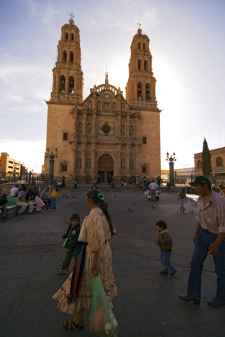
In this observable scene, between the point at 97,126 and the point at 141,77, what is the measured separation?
1309 cm

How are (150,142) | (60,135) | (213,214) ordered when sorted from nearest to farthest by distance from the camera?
(213,214)
(60,135)
(150,142)

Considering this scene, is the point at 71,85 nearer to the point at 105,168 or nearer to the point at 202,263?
the point at 105,168

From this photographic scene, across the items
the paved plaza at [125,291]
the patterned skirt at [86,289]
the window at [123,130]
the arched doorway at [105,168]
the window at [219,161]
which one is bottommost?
the paved plaza at [125,291]

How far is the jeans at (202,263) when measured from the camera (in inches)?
110

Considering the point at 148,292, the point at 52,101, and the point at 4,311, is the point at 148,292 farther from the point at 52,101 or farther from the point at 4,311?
the point at 52,101

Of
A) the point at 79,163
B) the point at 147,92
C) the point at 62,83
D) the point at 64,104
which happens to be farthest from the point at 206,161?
the point at 62,83

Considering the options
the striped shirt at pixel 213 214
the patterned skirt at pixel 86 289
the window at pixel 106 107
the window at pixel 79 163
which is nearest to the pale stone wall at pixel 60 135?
the window at pixel 79 163

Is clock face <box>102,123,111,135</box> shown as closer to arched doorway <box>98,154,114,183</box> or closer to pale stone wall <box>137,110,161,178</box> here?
arched doorway <box>98,154,114,183</box>

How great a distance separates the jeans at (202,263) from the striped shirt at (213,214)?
0.10m

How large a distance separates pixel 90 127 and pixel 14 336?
118 feet

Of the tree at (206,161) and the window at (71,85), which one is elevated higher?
the window at (71,85)

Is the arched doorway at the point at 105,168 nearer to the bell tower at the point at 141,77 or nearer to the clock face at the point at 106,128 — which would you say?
the clock face at the point at 106,128

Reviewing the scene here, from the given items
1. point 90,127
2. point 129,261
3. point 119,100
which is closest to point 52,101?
point 90,127

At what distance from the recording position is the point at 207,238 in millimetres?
2787
